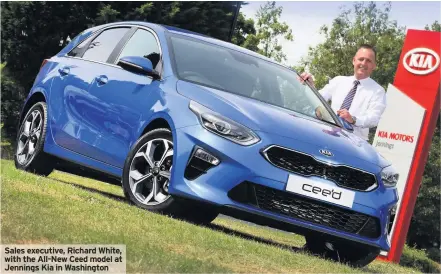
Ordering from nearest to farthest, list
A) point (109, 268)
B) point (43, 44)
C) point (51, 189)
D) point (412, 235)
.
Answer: point (109, 268) → point (51, 189) → point (43, 44) → point (412, 235)

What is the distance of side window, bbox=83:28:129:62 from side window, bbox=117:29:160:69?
0.91 feet

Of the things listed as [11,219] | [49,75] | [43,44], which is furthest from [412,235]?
[11,219]

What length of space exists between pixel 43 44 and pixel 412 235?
30.0m

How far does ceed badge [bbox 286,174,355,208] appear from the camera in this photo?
20.8ft

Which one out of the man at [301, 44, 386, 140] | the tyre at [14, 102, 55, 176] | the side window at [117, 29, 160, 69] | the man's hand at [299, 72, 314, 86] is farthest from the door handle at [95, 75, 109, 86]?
the man at [301, 44, 386, 140]

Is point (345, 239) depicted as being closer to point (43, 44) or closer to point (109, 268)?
point (109, 268)

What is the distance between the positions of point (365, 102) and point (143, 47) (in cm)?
240

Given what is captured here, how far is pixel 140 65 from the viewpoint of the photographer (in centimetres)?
728

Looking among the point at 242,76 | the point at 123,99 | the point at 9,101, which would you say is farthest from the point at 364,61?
the point at 9,101

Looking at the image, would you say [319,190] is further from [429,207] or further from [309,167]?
[429,207]

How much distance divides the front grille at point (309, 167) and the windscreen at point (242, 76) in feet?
3.75

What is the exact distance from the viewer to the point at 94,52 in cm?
877

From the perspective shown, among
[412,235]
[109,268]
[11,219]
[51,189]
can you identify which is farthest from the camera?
[412,235]

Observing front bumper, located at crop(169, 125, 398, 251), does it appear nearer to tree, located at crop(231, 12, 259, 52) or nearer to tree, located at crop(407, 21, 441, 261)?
tree, located at crop(231, 12, 259, 52)
